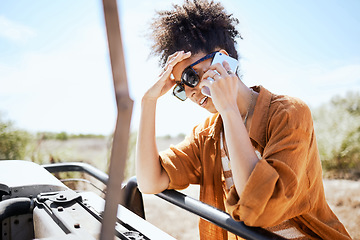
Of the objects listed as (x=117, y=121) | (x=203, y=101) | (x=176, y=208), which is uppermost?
(x=117, y=121)

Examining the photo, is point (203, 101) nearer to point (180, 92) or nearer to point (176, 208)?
point (180, 92)

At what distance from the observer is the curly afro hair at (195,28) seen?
166 cm

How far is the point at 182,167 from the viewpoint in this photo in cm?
172

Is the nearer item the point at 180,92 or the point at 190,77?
the point at 190,77

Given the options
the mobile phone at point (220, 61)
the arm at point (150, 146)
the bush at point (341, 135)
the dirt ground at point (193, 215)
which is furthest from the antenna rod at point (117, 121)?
the bush at point (341, 135)

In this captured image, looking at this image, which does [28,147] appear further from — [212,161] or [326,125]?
[326,125]

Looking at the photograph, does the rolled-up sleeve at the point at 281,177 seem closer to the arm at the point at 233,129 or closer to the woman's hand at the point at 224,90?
the arm at the point at 233,129

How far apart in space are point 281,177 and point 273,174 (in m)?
0.06

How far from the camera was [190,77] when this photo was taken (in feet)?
5.01

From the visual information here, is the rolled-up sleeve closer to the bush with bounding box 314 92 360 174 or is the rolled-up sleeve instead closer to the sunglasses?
the sunglasses

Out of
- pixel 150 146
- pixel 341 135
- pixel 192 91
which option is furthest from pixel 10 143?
pixel 341 135

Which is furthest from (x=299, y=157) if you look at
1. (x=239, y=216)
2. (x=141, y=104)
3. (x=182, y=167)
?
(x=141, y=104)

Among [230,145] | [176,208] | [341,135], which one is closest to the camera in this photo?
[230,145]

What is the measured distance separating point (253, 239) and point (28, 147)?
210 inches
